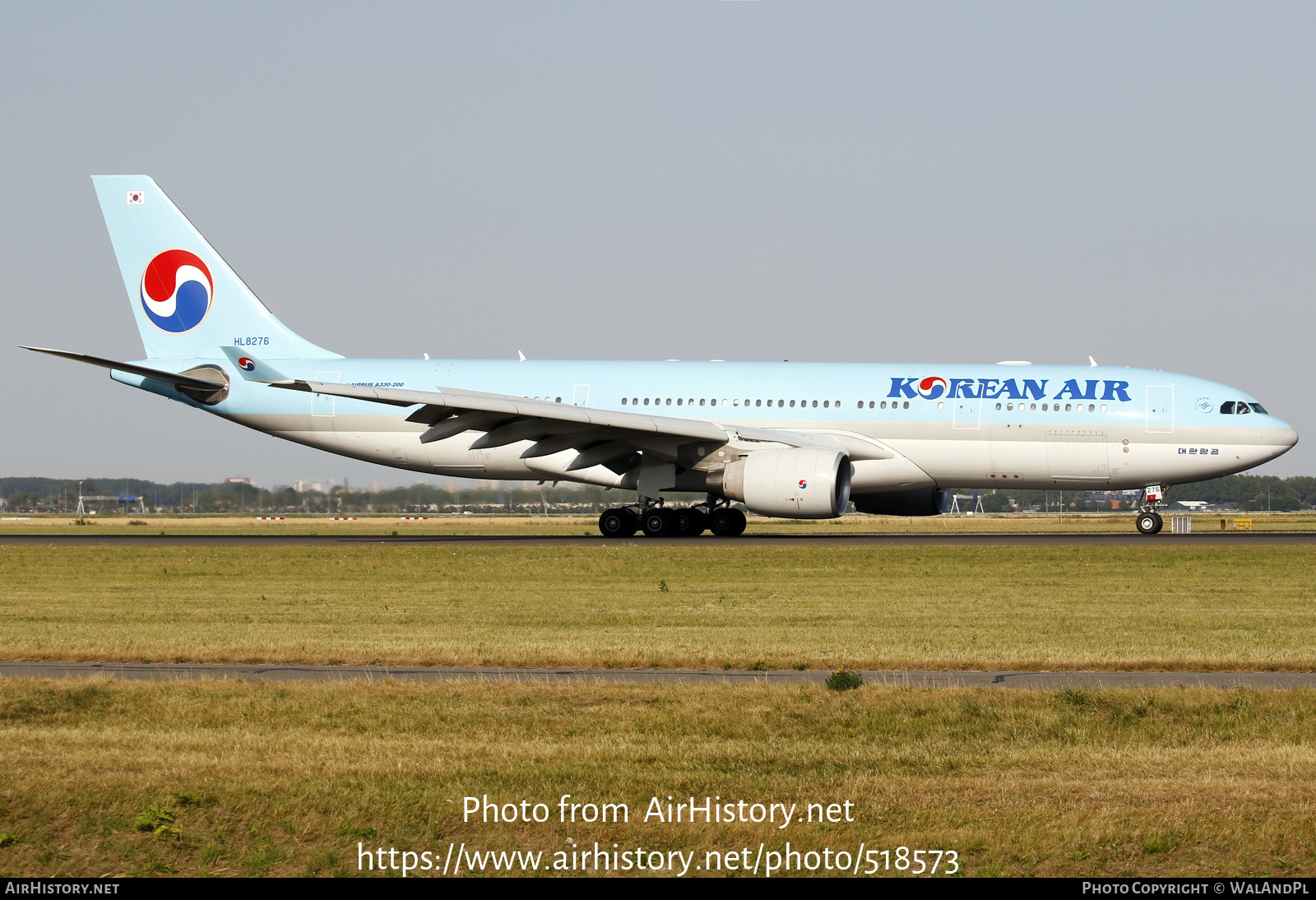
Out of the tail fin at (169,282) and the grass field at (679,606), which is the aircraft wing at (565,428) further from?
the tail fin at (169,282)

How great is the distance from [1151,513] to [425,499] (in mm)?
26036

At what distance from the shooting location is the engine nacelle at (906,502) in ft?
115

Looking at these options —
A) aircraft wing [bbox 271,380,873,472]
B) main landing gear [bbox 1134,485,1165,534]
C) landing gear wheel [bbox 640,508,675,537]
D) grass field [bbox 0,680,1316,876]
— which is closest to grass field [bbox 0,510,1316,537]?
main landing gear [bbox 1134,485,1165,534]

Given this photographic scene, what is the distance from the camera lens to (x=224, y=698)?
10750 millimetres

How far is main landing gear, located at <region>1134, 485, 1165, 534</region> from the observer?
3362 centimetres

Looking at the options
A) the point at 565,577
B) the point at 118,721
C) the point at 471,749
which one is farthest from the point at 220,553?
the point at 471,749

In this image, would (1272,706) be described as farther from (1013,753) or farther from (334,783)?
(334,783)

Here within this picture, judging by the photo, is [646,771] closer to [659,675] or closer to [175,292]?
[659,675]

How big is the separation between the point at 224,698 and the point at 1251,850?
750 cm

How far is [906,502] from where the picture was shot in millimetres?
35375

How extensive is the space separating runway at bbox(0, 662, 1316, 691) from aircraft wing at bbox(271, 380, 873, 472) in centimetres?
1730

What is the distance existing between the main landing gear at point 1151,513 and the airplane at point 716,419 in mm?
55

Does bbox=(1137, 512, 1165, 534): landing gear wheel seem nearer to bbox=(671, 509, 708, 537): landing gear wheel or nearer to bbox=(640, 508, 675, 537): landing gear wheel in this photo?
bbox=(671, 509, 708, 537): landing gear wheel

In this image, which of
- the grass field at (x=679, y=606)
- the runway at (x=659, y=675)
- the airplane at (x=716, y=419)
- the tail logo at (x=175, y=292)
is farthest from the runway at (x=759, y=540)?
the runway at (x=659, y=675)
